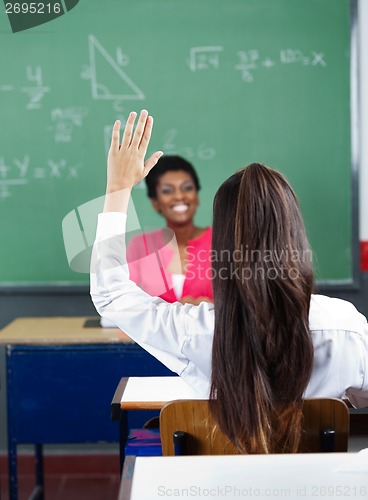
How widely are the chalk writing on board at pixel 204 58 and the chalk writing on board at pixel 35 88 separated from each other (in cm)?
71

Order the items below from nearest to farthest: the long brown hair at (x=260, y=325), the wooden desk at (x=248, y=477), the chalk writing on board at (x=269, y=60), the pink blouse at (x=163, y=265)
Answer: the wooden desk at (x=248, y=477), the long brown hair at (x=260, y=325), the pink blouse at (x=163, y=265), the chalk writing on board at (x=269, y=60)

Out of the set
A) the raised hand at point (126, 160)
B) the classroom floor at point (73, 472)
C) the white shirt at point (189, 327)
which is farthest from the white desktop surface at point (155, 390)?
the classroom floor at point (73, 472)

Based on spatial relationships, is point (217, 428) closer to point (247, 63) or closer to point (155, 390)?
point (155, 390)

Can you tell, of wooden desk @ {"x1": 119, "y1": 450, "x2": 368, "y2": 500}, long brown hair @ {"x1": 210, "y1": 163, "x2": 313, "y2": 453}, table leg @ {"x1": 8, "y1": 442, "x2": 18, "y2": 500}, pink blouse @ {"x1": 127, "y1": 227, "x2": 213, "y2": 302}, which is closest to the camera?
wooden desk @ {"x1": 119, "y1": 450, "x2": 368, "y2": 500}

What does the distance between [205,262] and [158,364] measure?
0.67m

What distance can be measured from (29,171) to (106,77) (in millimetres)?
585

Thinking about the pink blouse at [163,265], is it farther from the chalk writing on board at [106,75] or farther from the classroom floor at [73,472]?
the classroom floor at [73,472]

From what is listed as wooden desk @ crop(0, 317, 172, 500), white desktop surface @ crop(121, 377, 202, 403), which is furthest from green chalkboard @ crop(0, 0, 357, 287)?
white desktop surface @ crop(121, 377, 202, 403)

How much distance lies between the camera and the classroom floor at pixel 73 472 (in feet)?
10.5

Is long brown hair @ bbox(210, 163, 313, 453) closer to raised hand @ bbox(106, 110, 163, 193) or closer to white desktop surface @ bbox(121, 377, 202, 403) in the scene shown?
raised hand @ bbox(106, 110, 163, 193)

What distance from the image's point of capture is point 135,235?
129 inches

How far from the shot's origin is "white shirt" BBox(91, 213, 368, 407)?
1406mm

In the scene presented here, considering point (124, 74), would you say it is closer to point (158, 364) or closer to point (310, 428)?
point (158, 364)

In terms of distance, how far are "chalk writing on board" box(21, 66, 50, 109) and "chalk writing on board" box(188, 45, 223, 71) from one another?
709mm
